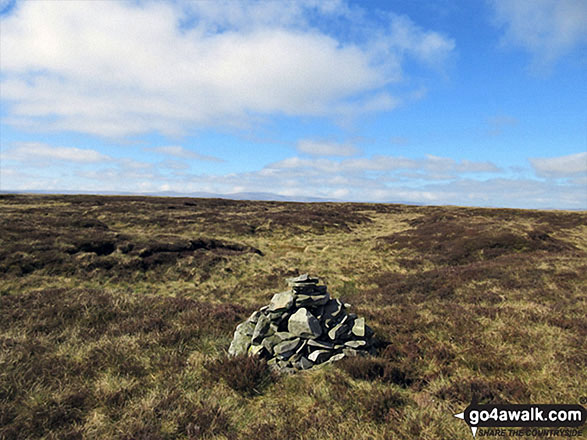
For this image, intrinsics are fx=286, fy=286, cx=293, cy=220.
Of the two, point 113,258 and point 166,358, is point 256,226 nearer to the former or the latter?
point 113,258

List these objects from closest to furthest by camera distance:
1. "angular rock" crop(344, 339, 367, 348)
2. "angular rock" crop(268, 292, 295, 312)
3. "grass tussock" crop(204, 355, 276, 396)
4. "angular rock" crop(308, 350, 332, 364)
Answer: "grass tussock" crop(204, 355, 276, 396)
"angular rock" crop(308, 350, 332, 364)
"angular rock" crop(344, 339, 367, 348)
"angular rock" crop(268, 292, 295, 312)

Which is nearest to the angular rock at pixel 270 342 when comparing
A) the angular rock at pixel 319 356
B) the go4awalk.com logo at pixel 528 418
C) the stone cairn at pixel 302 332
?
the stone cairn at pixel 302 332

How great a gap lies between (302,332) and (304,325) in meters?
0.18

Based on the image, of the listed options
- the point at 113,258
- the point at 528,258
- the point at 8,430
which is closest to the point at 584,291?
the point at 528,258

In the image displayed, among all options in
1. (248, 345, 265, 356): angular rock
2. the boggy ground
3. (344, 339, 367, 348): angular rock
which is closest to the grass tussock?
the boggy ground

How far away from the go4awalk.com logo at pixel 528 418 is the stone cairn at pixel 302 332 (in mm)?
2450

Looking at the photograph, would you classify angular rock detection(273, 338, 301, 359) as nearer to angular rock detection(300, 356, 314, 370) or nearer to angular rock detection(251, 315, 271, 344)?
angular rock detection(300, 356, 314, 370)

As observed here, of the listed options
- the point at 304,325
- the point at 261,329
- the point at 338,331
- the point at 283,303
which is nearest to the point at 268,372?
the point at 261,329

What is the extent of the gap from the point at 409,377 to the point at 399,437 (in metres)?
1.95

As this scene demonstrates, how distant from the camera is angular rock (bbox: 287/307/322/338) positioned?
678 centimetres

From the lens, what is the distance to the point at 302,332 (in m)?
6.86

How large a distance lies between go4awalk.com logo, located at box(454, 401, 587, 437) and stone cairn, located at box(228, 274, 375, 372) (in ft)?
8.04

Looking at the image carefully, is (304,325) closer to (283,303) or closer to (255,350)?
(283,303)

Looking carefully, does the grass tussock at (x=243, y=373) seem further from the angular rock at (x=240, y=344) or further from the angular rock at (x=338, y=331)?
the angular rock at (x=338, y=331)
